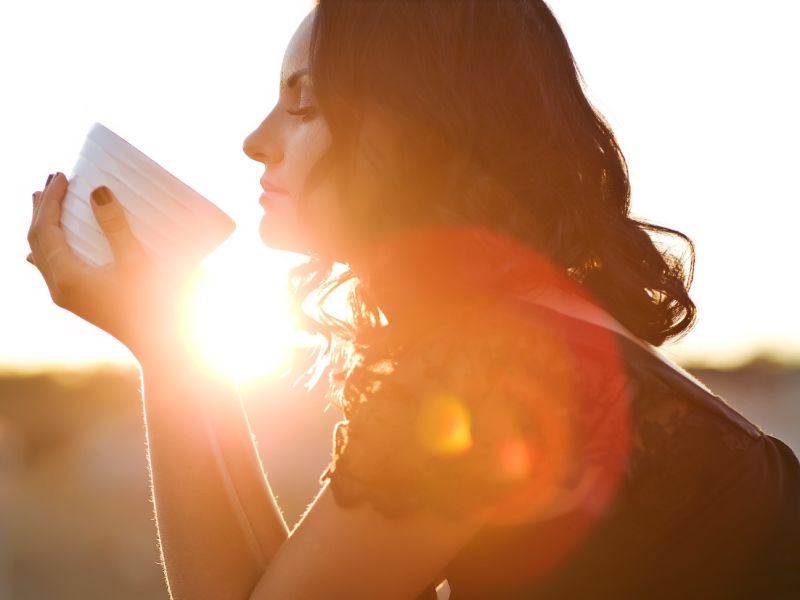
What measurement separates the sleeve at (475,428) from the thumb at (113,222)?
534 mm

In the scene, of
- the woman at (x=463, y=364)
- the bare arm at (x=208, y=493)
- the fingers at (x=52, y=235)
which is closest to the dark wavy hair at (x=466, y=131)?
the woman at (x=463, y=364)

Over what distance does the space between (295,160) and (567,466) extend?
793 mm

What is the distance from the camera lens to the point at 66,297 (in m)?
1.81

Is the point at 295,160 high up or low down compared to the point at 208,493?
up

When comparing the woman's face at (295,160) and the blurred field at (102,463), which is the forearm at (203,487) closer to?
the woman's face at (295,160)

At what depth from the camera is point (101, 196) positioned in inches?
67.8

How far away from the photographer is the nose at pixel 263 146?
75.6 inches

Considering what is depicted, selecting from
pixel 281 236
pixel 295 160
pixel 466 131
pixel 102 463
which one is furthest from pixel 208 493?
pixel 102 463

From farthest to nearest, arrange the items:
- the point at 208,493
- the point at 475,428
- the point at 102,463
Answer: the point at 102,463, the point at 208,493, the point at 475,428

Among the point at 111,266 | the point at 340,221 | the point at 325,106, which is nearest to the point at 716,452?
the point at 340,221

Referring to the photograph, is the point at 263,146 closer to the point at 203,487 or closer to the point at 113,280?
the point at 113,280

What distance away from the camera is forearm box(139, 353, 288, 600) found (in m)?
1.64

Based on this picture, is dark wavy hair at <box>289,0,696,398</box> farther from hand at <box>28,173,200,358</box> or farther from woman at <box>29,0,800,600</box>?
hand at <box>28,173,200,358</box>

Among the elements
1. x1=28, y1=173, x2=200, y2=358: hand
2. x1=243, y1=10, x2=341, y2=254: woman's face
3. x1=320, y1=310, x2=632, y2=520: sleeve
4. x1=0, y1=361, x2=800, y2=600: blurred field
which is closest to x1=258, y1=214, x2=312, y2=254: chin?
x1=243, y1=10, x2=341, y2=254: woman's face
